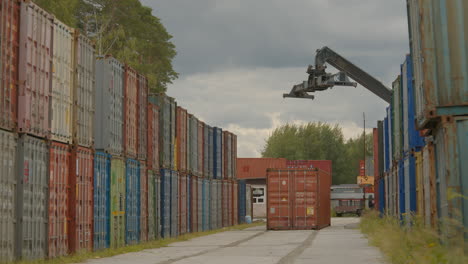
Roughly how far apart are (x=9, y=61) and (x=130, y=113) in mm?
8978

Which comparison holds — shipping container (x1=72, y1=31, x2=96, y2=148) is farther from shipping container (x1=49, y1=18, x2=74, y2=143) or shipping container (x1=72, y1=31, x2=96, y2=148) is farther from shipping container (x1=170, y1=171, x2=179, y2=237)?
shipping container (x1=170, y1=171, x2=179, y2=237)

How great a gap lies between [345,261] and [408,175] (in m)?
5.45

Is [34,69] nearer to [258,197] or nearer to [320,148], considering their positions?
[258,197]

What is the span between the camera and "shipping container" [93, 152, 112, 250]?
21516 mm

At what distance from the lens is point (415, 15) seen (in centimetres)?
1525

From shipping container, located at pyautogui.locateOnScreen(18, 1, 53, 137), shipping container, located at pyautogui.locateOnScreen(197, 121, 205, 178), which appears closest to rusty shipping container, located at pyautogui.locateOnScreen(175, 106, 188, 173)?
shipping container, located at pyautogui.locateOnScreen(197, 121, 205, 178)

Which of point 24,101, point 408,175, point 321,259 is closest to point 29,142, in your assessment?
point 24,101

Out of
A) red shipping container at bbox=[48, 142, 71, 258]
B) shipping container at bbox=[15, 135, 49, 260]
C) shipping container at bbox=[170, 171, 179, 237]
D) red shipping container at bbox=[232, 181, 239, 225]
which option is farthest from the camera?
red shipping container at bbox=[232, 181, 239, 225]

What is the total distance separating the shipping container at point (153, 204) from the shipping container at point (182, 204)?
13.6ft

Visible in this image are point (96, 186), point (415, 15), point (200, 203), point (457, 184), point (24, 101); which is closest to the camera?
point (457, 184)

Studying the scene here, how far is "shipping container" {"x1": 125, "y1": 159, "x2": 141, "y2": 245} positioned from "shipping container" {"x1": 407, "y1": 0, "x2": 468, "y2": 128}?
13055 millimetres

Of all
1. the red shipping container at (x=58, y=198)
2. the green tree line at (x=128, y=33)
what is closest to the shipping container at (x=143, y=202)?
the red shipping container at (x=58, y=198)

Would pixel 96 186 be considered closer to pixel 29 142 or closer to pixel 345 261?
pixel 29 142

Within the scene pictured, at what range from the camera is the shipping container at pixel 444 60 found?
1344cm
